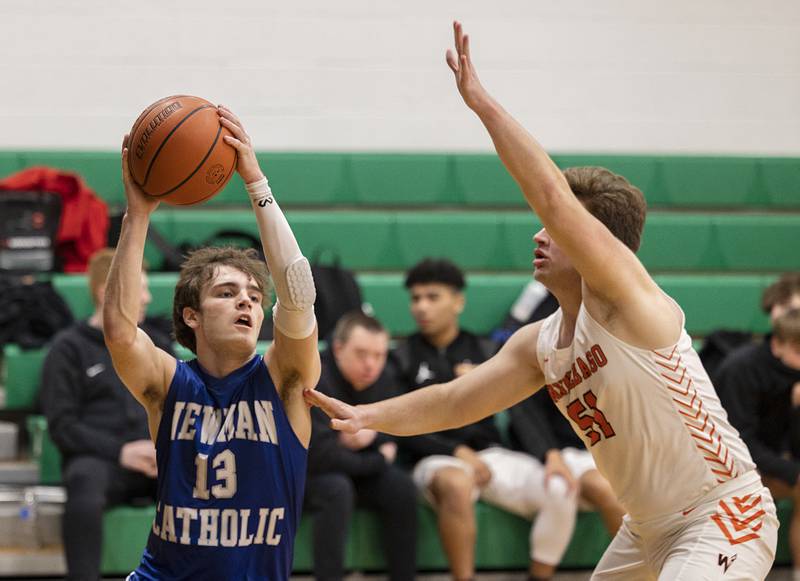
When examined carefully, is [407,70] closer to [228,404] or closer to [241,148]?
[241,148]

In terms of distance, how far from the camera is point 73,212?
6.58 metres

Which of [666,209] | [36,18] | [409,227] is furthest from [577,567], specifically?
[36,18]

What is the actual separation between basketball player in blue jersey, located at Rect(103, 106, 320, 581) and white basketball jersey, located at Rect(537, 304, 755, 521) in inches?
29.4

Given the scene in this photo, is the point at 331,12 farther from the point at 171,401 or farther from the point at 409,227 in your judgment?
the point at 171,401

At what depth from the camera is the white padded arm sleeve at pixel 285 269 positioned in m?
2.95

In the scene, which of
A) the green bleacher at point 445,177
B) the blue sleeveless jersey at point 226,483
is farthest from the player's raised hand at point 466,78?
the green bleacher at point 445,177

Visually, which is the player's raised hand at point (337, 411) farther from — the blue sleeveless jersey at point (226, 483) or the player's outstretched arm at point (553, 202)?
the player's outstretched arm at point (553, 202)

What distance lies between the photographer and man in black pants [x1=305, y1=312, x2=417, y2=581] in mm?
5379

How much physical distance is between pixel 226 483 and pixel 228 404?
0.69 feet

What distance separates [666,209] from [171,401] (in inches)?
212

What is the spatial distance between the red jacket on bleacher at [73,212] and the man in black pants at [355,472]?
1766mm

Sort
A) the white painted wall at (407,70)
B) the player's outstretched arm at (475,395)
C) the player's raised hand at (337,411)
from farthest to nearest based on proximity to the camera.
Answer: the white painted wall at (407,70) → the player's outstretched arm at (475,395) → the player's raised hand at (337,411)

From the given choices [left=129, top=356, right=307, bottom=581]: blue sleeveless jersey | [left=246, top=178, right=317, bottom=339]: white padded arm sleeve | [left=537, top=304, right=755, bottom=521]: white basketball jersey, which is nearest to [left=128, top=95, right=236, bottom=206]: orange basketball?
[left=246, top=178, right=317, bottom=339]: white padded arm sleeve

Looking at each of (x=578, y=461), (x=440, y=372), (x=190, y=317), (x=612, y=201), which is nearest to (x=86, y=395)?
(x=440, y=372)
